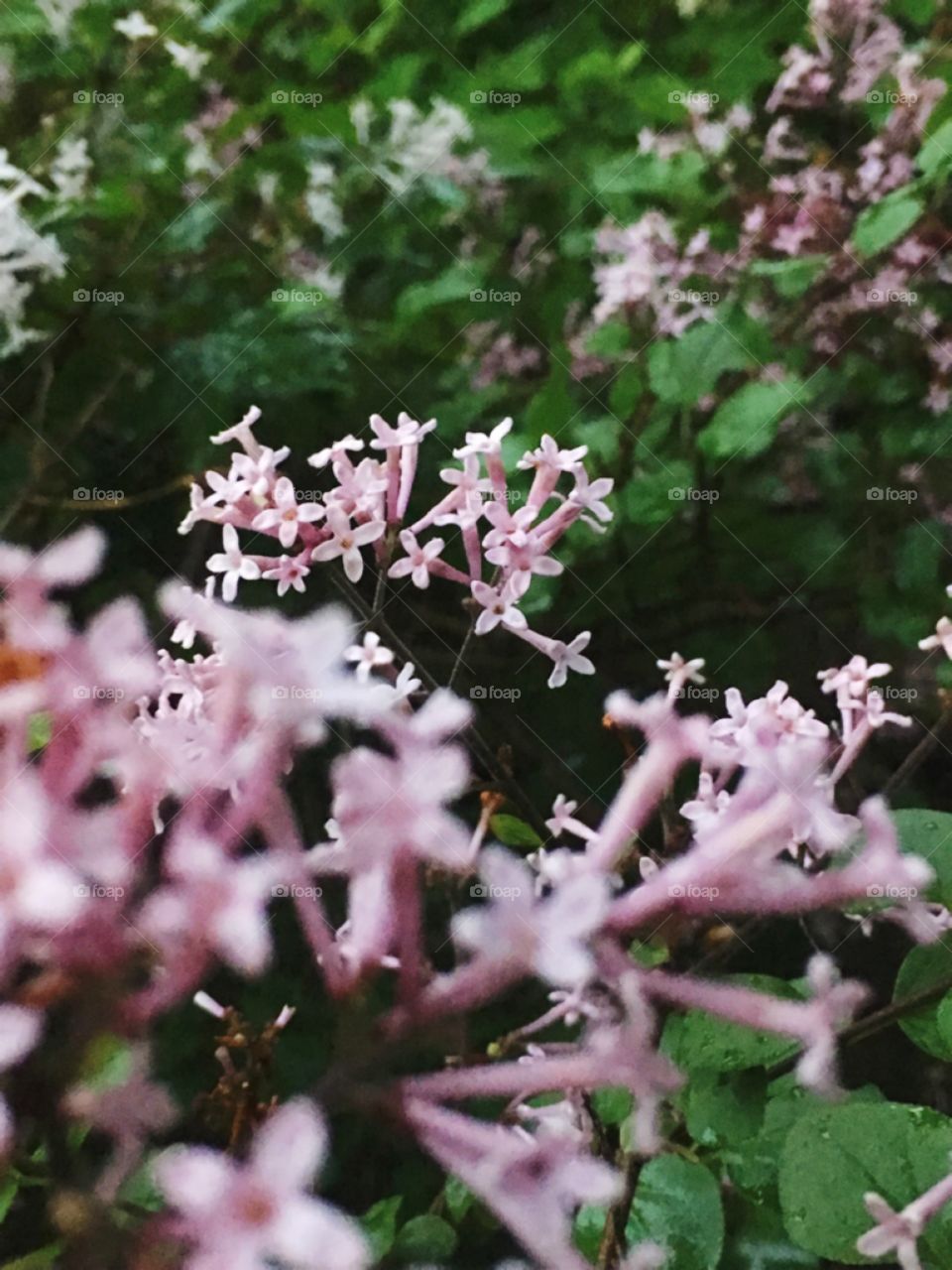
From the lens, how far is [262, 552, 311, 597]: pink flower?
1.45 feet

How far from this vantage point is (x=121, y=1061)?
29 cm

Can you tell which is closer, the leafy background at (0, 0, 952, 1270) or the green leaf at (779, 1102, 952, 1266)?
the green leaf at (779, 1102, 952, 1266)

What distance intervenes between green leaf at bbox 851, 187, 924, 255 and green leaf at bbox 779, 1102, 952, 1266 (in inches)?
17.8

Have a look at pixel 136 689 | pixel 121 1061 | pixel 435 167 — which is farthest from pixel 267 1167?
pixel 435 167

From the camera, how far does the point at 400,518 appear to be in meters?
0.46

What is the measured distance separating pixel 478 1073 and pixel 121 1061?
0.37 feet
